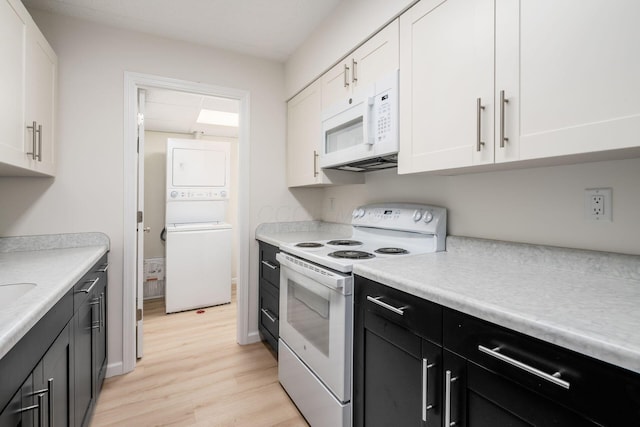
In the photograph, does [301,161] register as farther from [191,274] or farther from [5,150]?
[191,274]

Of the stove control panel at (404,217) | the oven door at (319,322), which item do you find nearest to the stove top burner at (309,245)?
the oven door at (319,322)

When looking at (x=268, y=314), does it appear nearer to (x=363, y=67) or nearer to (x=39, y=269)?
(x=39, y=269)

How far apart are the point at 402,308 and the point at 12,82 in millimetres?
1851

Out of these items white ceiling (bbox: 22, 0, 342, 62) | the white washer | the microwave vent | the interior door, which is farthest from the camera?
the white washer

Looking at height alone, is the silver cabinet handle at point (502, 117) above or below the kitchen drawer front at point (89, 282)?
above

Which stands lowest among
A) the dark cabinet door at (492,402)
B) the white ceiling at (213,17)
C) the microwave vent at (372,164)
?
the dark cabinet door at (492,402)

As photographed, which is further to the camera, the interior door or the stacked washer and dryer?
the stacked washer and dryer

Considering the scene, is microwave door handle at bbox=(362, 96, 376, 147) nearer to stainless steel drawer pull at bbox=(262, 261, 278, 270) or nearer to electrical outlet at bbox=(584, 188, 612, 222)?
electrical outlet at bbox=(584, 188, 612, 222)

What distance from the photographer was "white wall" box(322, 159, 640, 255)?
1023 millimetres

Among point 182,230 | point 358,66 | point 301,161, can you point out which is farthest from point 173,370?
point 358,66

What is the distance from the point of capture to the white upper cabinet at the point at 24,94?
1.28m

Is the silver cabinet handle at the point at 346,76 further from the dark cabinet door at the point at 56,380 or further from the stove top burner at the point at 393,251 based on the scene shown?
the dark cabinet door at the point at 56,380

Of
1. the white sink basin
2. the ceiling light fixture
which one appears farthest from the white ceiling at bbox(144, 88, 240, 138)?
the white sink basin

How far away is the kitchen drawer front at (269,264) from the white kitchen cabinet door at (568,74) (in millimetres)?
1552
